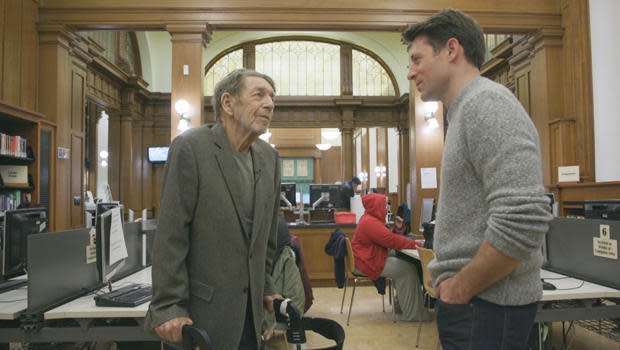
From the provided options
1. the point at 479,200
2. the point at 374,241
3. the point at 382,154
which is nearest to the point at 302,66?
the point at 382,154

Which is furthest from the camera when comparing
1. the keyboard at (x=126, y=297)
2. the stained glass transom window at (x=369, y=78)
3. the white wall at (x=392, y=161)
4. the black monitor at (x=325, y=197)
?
the white wall at (x=392, y=161)

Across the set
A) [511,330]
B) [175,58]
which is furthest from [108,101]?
[511,330]

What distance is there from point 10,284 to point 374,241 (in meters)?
2.96

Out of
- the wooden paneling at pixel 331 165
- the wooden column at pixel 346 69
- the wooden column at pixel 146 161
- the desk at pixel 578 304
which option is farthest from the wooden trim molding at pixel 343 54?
the desk at pixel 578 304

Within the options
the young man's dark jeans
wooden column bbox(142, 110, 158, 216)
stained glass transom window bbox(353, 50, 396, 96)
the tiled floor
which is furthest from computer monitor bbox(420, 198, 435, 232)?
wooden column bbox(142, 110, 158, 216)

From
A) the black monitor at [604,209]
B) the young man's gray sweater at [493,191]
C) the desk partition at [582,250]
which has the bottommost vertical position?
the desk partition at [582,250]

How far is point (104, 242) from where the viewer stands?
7.25ft

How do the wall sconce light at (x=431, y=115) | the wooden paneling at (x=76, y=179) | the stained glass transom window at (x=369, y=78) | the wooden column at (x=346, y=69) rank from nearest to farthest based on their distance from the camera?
1. the wooden paneling at (x=76, y=179)
2. the wall sconce light at (x=431, y=115)
3. the wooden column at (x=346, y=69)
4. the stained glass transom window at (x=369, y=78)

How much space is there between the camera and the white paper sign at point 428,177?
5984 mm

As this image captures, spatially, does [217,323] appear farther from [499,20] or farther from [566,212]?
[499,20]

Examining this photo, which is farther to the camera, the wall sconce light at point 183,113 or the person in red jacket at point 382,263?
the wall sconce light at point 183,113

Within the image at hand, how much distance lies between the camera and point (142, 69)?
9.91 meters

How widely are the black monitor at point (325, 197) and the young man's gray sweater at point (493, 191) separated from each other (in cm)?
548

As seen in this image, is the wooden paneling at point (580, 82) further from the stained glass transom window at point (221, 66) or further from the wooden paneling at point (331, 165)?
the wooden paneling at point (331, 165)
